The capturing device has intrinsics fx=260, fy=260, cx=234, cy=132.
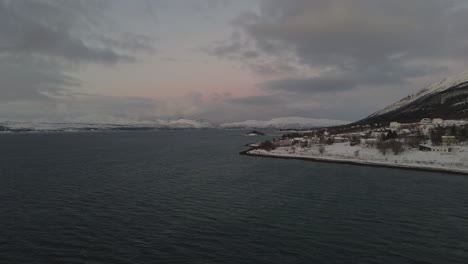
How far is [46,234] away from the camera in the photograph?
18.8 meters

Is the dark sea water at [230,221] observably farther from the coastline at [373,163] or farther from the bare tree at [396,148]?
the bare tree at [396,148]

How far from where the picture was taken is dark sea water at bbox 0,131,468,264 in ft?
53.1

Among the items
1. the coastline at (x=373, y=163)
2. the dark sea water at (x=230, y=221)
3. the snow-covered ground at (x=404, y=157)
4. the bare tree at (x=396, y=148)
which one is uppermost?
the bare tree at (x=396, y=148)

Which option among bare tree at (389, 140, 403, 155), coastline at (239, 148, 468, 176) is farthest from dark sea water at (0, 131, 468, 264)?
bare tree at (389, 140, 403, 155)

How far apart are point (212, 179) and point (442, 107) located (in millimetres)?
204364

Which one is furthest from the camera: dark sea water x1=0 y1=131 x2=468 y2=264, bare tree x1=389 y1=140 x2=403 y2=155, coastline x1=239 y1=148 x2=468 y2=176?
bare tree x1=389 y1=140 x2=403 y2=155

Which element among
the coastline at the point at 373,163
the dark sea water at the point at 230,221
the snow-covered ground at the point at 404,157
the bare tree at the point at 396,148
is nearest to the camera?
the dark sea water at the point at 230,221

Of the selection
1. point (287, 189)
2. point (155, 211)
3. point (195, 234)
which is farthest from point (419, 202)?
point (155, 211)

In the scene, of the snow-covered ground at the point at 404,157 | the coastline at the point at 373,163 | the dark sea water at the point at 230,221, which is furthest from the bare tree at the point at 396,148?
the dark sea water at the point at 230,221

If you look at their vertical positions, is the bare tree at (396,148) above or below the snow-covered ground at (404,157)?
above

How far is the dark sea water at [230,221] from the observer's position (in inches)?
637

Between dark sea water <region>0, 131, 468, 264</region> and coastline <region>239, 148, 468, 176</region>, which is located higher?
coastline <region>239, 148, 468, 176</region>

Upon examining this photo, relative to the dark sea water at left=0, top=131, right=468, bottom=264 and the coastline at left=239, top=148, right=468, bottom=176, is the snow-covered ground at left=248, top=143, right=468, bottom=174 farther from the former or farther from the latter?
the dark sea water at left=0, top=131, right=468, bottom=264

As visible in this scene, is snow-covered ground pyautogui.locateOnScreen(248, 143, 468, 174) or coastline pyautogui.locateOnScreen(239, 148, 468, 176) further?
snow-covered ground pyautogui.locateOnScreen(248, 143, 468, 174)
